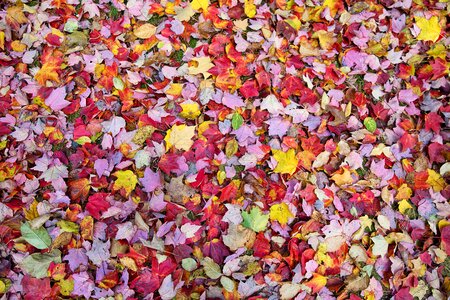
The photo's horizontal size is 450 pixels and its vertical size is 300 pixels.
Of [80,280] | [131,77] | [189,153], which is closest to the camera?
[80,280]

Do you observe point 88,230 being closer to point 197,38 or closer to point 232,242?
point 232,242

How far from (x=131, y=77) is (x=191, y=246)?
85cm

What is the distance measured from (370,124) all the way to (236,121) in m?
0.63

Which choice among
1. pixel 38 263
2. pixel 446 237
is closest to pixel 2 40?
pixel 38 263

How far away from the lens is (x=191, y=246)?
1.79m

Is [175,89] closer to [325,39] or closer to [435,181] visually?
[325,39]

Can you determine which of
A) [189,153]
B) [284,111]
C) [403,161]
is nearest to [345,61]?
[284,111]

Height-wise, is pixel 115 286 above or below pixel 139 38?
below

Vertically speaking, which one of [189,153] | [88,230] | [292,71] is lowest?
[88,230]

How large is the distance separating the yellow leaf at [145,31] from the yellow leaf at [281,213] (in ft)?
3.47

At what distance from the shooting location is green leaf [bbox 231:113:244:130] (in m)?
2.01

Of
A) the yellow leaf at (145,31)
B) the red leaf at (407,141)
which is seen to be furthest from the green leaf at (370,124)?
the yellow leaf at (145,31)

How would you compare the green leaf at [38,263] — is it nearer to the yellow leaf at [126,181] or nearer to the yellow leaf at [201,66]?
the yellow leaf at [126,181]

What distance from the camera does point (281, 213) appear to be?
1857 mm
